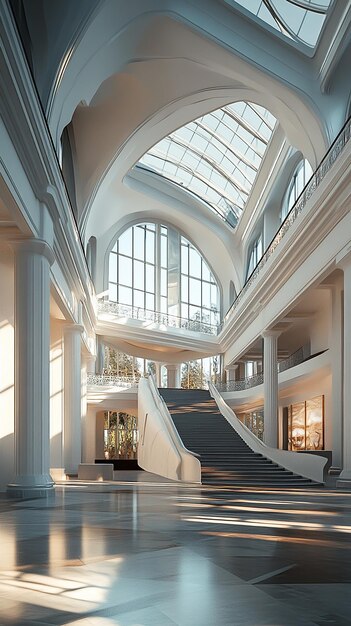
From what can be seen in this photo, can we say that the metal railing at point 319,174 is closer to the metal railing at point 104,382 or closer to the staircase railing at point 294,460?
the staircase railing at point 294,460

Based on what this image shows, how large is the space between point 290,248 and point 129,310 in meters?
22.5

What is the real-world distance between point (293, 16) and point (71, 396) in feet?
44.4

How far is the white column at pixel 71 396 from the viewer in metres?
23.8

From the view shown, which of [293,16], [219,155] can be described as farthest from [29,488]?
[219,155]

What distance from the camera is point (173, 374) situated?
43438mm

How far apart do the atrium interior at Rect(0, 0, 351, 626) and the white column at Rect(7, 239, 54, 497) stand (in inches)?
1.6

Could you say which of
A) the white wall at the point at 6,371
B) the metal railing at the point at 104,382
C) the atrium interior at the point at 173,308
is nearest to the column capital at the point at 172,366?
the atrium interior at the point at 173,308

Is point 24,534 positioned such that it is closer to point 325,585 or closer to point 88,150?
point 325,585

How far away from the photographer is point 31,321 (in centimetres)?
1341

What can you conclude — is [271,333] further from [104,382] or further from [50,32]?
[50,32]

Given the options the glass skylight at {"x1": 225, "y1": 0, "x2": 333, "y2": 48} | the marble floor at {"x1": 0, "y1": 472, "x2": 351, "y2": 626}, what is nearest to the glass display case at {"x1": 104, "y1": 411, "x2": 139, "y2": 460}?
the glass skylight at {"x1": 225, "y1": 0, "x2": 333, "y2": 48}

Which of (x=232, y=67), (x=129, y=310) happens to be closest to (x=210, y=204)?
(x=129, y=310)

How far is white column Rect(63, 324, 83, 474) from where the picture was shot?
78.1 feet

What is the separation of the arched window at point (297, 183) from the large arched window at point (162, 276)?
13.5 metres
